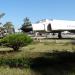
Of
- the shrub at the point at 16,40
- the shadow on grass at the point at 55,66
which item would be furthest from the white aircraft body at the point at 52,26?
the shadow on grass at the point at 55,66

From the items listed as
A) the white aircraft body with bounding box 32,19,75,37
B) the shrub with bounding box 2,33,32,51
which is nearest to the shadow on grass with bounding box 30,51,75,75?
the shrub with bounding box 2,33,32,51

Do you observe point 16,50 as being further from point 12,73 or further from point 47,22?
point 47,22

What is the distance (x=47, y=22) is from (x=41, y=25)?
147cm

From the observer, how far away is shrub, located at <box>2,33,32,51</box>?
75.9ft

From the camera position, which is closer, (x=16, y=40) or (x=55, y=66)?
(x=55, y=66)

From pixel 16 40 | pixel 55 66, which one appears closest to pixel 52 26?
pixel 16 40

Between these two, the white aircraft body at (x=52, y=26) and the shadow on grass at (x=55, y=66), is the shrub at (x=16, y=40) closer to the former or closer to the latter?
the shadow on grass at (x=55, y=66)

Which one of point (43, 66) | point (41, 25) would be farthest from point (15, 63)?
point (41, 25)

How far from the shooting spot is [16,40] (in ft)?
75.8

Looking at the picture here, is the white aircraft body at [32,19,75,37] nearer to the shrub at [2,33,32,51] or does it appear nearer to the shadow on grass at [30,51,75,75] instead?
the shrub at [2,33,32,51]

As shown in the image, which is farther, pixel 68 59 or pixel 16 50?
pixel 16 50

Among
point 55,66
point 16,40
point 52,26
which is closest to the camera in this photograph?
point 55,66

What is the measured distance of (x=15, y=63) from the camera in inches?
537

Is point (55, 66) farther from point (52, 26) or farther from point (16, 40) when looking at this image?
point (52, 26)
